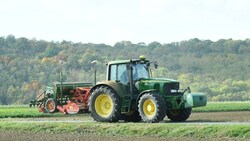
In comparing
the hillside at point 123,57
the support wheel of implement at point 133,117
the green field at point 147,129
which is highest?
the hillside at point 123,57

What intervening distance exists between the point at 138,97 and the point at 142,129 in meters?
3.13

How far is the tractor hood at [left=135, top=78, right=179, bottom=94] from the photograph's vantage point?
24.0m

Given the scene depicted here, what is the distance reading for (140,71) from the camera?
25.0 m

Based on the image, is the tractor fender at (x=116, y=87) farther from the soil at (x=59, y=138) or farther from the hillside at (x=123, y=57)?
the hillside at (x=123, y=57)

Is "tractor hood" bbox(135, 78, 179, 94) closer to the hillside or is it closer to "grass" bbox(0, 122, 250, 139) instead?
"grass" bbox(0, 122, 250, 139)

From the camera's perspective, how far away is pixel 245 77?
109 metres

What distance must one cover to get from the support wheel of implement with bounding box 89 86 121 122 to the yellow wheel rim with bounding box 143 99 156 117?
3.91 ft

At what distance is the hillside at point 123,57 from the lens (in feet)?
315

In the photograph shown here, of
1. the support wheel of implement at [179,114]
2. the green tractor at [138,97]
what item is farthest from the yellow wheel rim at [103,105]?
the support wheel of implement at [179,114]

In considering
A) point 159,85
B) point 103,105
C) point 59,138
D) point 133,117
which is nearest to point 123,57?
point 133,117

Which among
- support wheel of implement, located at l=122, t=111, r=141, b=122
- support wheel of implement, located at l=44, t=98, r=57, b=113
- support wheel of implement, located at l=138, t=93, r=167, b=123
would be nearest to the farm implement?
support wheel of implement, located at l=44, t=98, r=57, b=113

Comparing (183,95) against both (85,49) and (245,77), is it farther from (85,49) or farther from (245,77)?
→ (85,49)

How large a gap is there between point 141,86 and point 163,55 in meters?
106

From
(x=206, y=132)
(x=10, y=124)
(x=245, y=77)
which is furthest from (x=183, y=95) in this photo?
(x=245, y=77)
